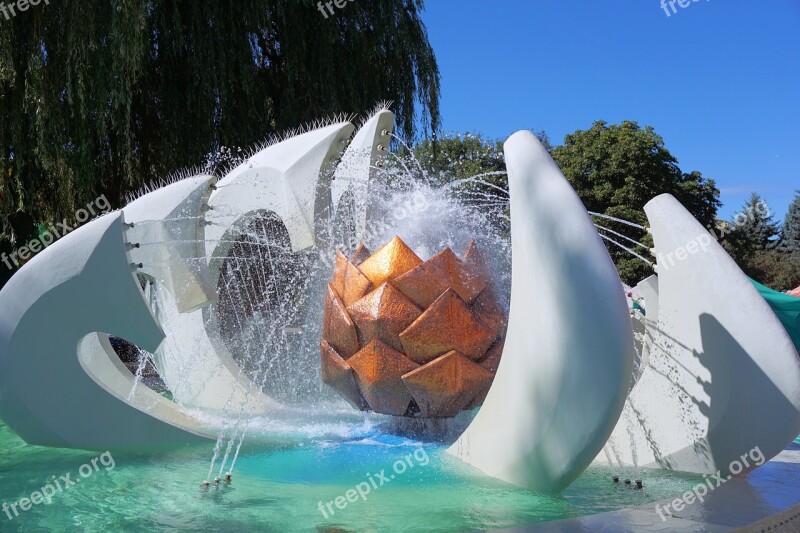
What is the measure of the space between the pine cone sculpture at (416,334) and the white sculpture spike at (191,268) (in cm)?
173

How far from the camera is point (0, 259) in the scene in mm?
17844

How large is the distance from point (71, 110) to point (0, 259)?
782cm

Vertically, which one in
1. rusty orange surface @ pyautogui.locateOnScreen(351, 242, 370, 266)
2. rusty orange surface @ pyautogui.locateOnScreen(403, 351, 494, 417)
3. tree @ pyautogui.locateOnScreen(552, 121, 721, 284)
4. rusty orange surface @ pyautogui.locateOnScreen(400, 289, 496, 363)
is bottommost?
rusty orange surface @ pyautogui.locateOnScreen(403, 351, 494, 417)

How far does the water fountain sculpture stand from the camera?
4031 millimetres

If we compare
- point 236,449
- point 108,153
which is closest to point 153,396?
point 236,449

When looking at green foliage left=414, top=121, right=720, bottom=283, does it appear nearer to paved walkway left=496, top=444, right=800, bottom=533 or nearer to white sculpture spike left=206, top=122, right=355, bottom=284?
white sculpture spike left=206, top=122, right=355, bottom=284

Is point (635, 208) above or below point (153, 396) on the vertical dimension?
above

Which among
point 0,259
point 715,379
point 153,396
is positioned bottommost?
point 715,379

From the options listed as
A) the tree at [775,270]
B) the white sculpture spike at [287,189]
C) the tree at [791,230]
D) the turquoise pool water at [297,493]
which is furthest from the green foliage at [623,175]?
the turquoise pool water at [297,493]

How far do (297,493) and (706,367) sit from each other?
2.66 meters

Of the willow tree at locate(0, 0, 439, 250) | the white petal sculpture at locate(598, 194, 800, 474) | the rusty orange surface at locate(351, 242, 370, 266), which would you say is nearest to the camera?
the white petal sculpture at locate(598, 194, 800, 474)

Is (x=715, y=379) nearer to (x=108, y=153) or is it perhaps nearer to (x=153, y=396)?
(x=153, y=396)

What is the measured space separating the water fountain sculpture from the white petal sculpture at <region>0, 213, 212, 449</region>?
10mm

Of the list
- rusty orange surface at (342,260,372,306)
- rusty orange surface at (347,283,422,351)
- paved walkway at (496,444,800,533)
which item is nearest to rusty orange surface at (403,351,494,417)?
rusty orange surface at (347,283,422,351)
